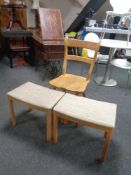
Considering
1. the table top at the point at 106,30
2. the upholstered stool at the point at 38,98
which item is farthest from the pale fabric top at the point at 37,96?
the table top at the point at 106,30

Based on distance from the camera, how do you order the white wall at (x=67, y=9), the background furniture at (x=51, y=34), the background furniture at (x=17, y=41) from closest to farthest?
the background furniture at (x=51, y=34) < the background furniture at (x=17, y=41) < the white wall at (x=67, y=9)

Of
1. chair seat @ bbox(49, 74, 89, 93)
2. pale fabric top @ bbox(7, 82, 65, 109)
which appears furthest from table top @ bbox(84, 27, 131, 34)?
pale fabric top @ bbox(7, 82, 65, 109)

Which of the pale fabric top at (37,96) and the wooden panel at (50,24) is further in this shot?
the wooden panel at (50,24)

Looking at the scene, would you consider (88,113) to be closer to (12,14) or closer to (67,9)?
(12,14)

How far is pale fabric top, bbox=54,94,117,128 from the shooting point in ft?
4.48

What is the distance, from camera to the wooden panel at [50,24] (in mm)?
2791

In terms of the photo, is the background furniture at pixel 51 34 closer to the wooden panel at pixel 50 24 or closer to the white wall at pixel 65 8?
the wooden panel at pixel 50 24

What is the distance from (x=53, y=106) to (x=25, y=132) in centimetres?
53

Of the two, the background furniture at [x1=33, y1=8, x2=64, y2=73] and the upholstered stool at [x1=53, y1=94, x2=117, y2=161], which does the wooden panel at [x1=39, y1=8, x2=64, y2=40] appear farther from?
the upholstered stool at [x1=53, y1=94, x2=117, y2=161]

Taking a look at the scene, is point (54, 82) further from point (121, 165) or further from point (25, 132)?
point (121, 165)

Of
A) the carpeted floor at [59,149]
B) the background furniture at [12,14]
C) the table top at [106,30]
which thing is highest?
the background furniture at [12,14]

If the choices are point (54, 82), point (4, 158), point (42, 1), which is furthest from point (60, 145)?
point (42, 1)

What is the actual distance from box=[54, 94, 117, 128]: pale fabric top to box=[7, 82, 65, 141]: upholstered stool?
0.08 metres

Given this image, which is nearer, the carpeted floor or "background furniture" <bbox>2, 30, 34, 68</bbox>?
the carpeted floor
